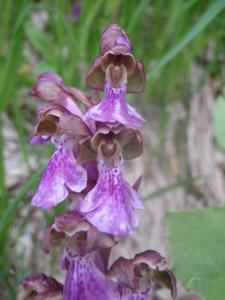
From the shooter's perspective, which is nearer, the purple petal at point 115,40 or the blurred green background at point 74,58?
the purple petal at point 115,40

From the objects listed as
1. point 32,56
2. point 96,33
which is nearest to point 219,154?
point 96,33

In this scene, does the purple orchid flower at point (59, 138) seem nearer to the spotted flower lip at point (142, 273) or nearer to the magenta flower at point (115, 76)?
the magenta flower at point (115, 76)

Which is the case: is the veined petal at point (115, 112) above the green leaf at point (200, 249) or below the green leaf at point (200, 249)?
above

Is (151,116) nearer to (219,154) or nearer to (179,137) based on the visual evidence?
(179,137)

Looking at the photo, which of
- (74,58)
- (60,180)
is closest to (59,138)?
(60,180)

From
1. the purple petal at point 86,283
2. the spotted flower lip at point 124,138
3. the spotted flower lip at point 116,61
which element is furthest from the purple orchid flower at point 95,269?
the spotted flower lip at point 116,61

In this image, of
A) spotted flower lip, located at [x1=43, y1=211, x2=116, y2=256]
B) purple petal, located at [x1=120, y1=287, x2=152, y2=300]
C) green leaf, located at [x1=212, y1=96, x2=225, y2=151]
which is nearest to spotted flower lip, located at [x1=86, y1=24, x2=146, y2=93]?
spotted flower lip, located at [x1=43, y1=211, x2=116, y2=256]
